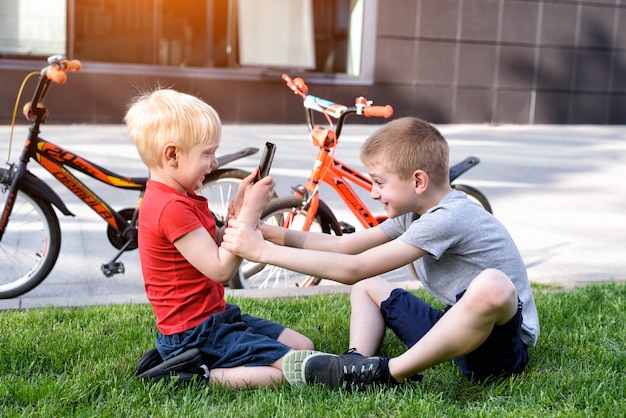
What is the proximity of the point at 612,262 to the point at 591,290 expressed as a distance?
58.4 inches

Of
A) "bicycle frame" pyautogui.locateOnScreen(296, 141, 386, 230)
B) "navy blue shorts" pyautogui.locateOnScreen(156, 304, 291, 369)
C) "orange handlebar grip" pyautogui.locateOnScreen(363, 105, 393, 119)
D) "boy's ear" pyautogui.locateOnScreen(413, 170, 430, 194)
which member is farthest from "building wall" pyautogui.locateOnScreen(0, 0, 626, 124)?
"boy's ear" pyautogui.locateOnScreen(413, 170, 430, 194)

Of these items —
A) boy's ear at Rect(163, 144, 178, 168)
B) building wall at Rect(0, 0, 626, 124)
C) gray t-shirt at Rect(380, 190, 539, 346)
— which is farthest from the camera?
building wall at Rect(0, 0, 626, 124)

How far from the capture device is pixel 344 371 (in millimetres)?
3240

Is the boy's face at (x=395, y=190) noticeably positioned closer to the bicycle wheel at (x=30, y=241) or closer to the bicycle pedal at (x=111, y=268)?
the bicycle pedal at (x=111, y=268)

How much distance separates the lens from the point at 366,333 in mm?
3643

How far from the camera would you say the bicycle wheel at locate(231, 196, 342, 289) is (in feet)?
16.3

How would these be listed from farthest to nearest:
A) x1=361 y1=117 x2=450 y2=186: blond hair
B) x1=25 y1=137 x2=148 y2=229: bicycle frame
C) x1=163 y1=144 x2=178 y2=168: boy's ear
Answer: x1=25 y1=137 x2=148 y2=229: bicycle frame
x1=361 y1=117 x2=450 y2=186: blond hair
x1=163 y1=144 x2=178 y2=168: boy's ear

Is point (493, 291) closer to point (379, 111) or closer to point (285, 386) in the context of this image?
point (285, 386)

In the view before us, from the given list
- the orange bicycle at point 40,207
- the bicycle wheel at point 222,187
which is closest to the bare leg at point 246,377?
the orange bicycle at point 40,207

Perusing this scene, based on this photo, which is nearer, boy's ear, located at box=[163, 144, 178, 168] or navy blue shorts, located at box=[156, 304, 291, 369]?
boy's ear, located at box=[163, 144, 178, 168]

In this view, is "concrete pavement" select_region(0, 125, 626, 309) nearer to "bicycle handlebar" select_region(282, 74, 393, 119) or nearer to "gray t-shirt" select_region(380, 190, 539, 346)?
"bicycle handlebar" select_region(282, 74, 393, 119)

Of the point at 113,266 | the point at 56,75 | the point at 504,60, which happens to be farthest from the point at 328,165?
the point at 504,60

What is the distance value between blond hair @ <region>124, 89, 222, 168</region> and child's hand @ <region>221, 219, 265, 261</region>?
1.13 ft

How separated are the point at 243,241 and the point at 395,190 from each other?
0.68 meters
